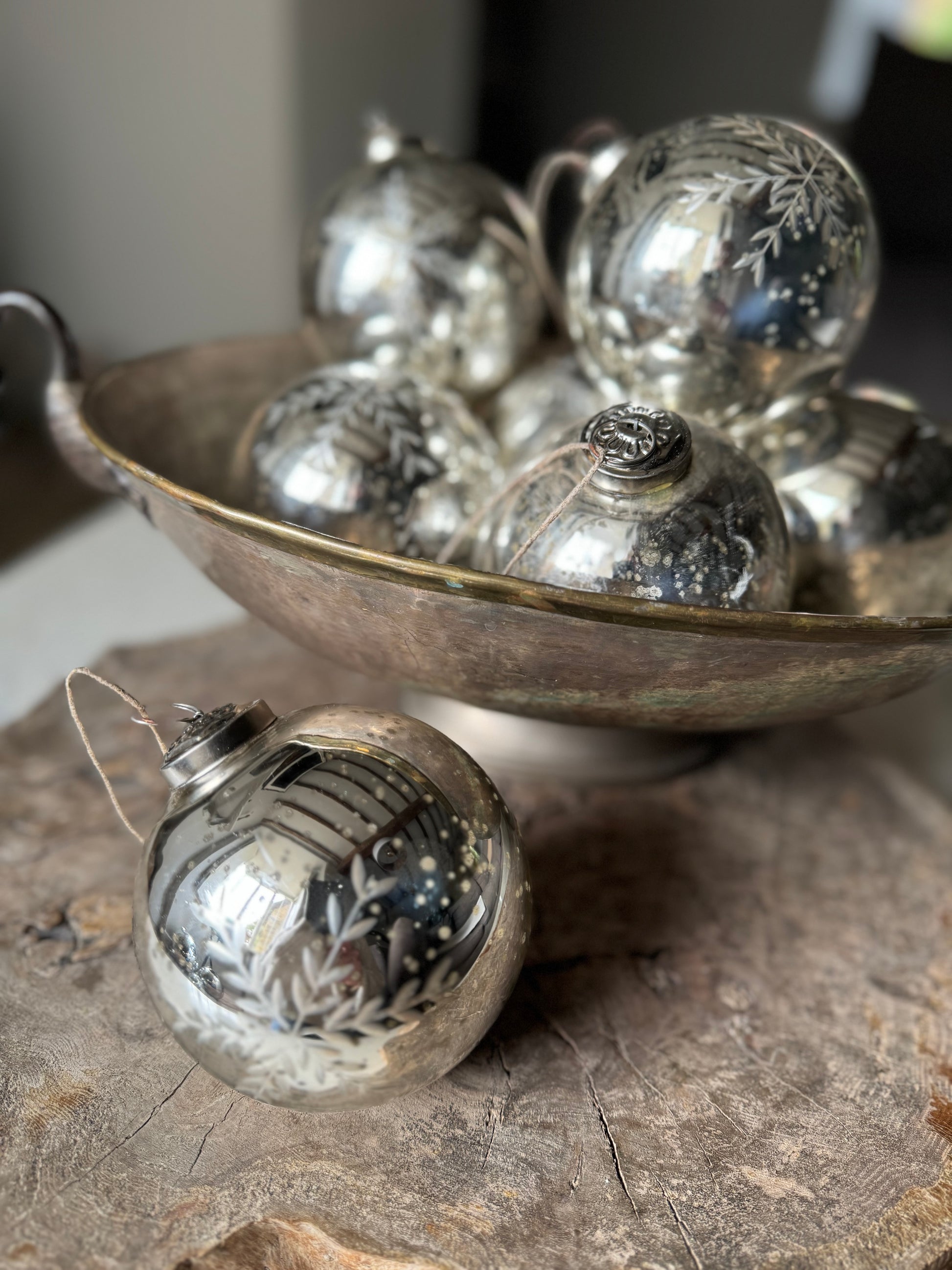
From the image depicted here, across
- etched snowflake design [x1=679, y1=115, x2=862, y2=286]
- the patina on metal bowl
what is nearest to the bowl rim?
the patina on metal bowl

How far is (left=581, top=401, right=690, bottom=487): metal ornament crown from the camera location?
18.4 inches

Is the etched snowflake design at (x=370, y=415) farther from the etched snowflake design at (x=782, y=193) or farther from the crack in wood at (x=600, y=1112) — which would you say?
the crack in wood at (x=600, y=1112)

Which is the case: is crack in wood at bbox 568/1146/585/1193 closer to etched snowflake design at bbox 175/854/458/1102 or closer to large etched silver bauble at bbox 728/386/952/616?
etched snowflake design at bbox 175/854/458/1102

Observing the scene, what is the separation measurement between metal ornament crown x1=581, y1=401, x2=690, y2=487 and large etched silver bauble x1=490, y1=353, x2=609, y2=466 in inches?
7.6

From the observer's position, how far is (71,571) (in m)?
1.03

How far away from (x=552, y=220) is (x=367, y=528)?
1080 millimetres

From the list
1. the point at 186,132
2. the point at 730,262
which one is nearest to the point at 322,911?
the point at 730,262

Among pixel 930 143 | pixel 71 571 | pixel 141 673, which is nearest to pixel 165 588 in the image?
pixel 71 571

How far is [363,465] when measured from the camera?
571 millimetres

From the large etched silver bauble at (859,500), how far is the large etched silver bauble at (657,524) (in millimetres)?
120

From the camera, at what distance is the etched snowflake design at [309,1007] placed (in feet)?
1.26

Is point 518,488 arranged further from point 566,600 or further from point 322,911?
point 322,911

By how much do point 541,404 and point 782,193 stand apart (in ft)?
0.74

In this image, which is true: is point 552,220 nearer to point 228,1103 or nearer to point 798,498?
point 798,498
